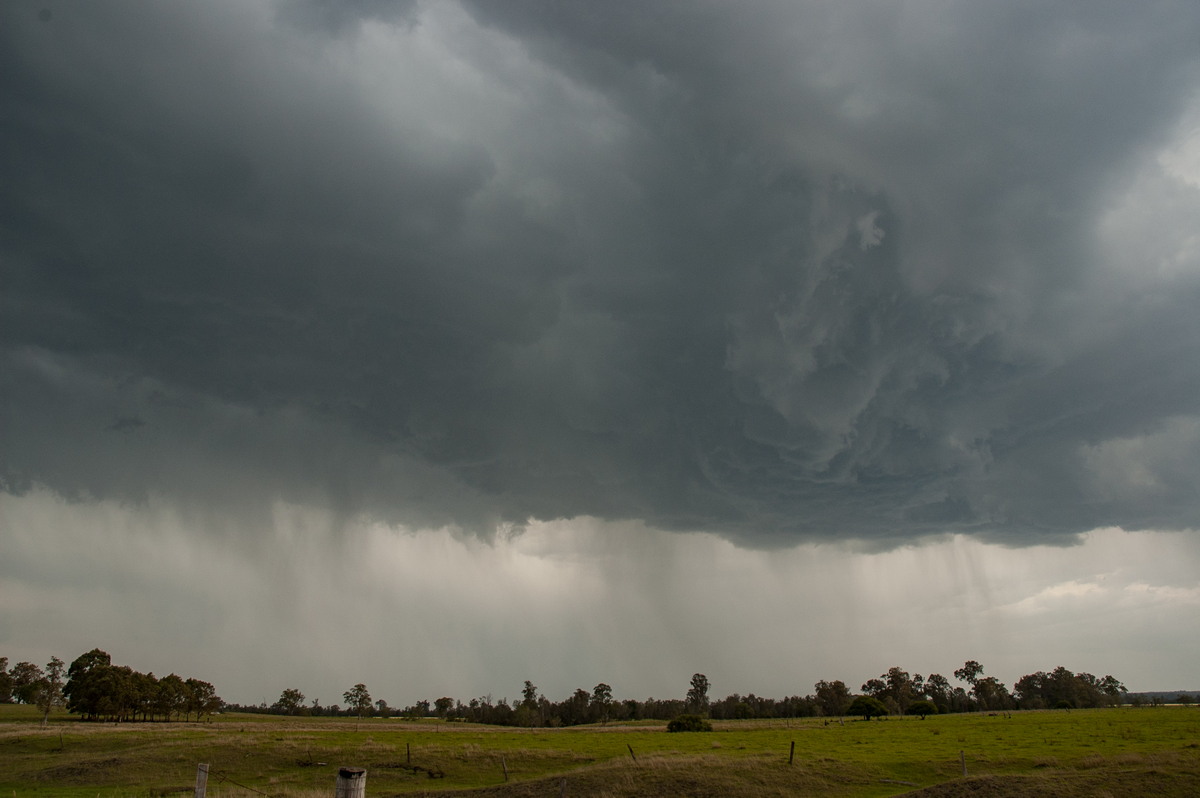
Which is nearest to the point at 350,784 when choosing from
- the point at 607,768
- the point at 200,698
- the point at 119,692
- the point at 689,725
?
the point at 607,768

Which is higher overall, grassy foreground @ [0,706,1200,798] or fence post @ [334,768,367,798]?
fence post @ [334,768,367,798]

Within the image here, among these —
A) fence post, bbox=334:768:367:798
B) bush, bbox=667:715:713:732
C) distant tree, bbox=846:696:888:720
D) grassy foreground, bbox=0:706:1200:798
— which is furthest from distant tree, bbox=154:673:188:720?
fence post, bbox=334:768:367:798

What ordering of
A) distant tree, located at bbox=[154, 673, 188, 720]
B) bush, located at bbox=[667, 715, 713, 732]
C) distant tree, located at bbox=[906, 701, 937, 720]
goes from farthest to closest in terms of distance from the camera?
distant tree, located at bbox=[906, 701, 937, 720], distant tree, located at bbox=[154, 673, 188, 720], bush, located at bbox=[667, 715, 713, 732]

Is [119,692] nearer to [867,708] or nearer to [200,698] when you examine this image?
[200,698]

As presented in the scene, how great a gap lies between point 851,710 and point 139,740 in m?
158

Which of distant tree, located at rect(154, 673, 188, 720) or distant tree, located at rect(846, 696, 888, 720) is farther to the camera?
distant tree, located at rect(846, 696, 888, 720)

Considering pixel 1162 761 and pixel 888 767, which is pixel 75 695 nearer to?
pixel 888 767

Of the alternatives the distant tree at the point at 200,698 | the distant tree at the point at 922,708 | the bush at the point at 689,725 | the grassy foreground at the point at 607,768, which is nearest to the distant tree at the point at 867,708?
the distant tree at the point at 922,708

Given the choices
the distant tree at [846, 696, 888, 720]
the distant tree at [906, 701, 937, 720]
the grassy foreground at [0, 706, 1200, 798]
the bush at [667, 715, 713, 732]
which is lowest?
the distant tree at [906, 701, 937, 720]

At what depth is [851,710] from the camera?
172m

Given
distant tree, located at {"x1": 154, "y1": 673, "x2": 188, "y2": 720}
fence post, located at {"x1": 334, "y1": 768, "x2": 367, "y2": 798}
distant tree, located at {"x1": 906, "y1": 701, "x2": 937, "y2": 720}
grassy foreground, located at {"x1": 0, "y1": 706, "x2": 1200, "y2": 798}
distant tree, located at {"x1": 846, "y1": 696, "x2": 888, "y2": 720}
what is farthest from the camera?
distant tree, located at {"x1": 906, "y1": 701, "x2": 937, "y2": 720}

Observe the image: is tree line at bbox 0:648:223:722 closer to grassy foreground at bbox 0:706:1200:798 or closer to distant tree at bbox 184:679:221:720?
distant tree at bbox 184:679:221:720

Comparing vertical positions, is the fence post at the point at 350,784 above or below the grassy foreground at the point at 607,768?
above

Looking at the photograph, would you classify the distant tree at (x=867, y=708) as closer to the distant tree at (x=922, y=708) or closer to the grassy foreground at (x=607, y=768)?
the distant tree at (x=922, y=708)
